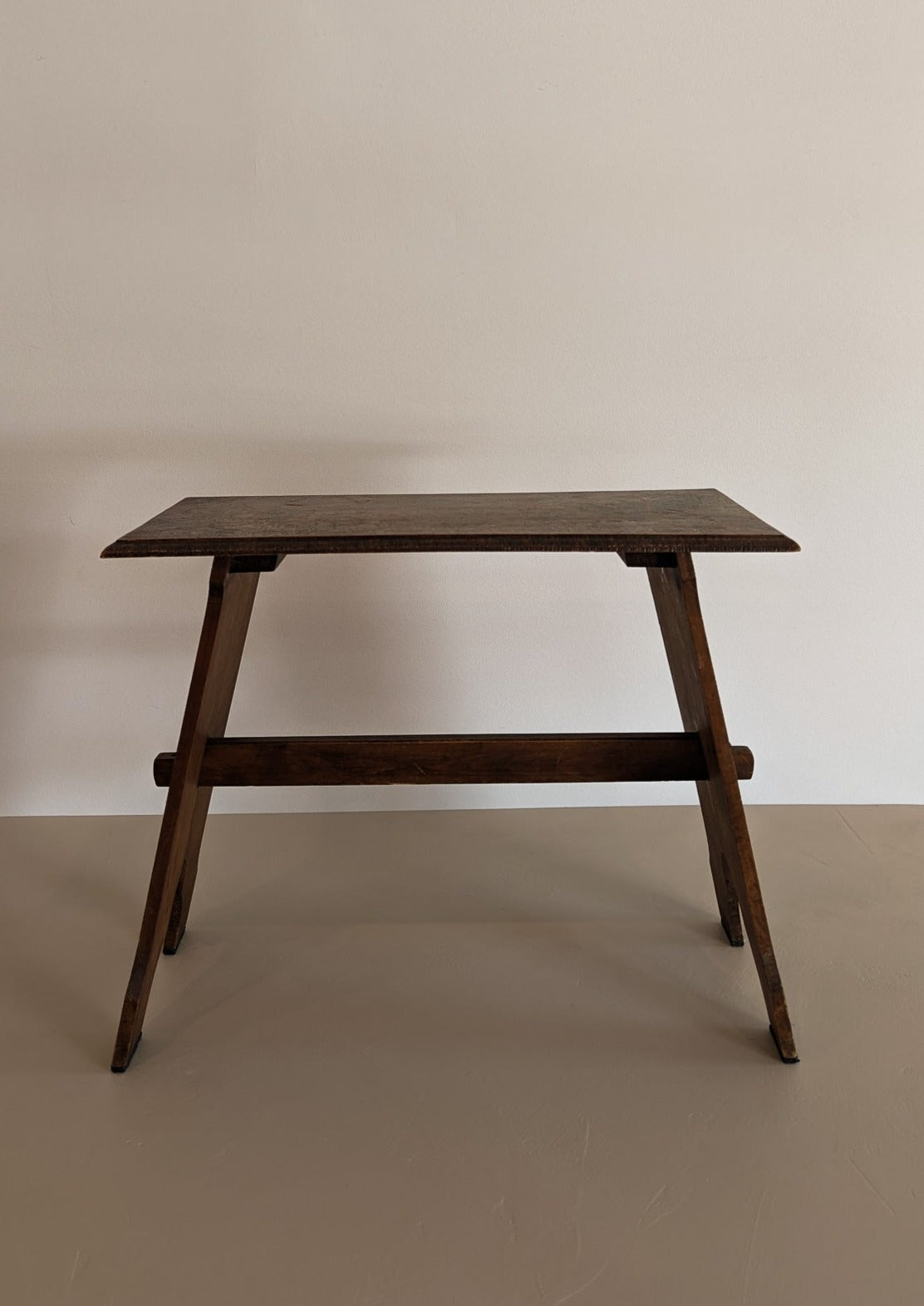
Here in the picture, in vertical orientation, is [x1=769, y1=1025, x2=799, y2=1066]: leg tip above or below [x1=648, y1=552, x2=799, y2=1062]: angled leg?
below

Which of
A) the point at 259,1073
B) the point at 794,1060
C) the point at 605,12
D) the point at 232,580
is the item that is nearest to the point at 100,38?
the point at 605,12

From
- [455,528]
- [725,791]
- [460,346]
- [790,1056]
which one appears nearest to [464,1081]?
[790,1056]

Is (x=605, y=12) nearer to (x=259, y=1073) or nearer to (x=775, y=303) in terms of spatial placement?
(x=775, y=303)

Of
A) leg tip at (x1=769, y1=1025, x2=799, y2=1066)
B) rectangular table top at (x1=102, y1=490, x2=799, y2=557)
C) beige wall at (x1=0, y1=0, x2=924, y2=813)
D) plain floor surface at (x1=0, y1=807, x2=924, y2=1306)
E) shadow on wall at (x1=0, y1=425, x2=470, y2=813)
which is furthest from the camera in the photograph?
shadow on wall at (x1=0, y1=425, x2=470, y2=813)

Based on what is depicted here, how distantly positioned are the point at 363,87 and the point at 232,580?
1.28 m

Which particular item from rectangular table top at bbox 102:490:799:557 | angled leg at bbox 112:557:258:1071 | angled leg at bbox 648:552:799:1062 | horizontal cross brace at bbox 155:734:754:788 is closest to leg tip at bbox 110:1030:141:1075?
angled leg at bbox 112:557:258:1071

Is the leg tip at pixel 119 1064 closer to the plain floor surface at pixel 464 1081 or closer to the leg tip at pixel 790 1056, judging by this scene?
the plain floor surface at pixel 464 1081

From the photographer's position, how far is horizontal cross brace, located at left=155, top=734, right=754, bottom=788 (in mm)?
1977

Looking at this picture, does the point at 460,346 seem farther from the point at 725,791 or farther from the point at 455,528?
the point at 725,791

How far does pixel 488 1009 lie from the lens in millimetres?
1965

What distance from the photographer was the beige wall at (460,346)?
2.48 m

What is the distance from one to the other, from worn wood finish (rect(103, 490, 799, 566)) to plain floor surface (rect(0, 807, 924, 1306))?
0.82 metres

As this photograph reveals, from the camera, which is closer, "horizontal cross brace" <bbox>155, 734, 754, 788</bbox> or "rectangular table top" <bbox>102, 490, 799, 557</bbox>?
"rectangular table top" <bbox>102, 490, 799, 557</bbox>

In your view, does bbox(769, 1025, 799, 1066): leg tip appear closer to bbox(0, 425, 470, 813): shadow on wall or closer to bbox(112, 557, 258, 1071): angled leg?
bbox(112, 557, 258, 1071): angled leg
